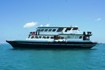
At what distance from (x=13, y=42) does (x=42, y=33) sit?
5.88 metres

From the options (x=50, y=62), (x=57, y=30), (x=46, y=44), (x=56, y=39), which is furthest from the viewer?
(x=57, y=30)

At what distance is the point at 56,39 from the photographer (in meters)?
56.4

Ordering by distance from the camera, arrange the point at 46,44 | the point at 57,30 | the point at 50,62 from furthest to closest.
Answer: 1. the point at 57,30
2. the point at 46,44
3. the point at 50,62

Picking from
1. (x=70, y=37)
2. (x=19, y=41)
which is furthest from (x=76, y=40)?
(x=19, y=41)

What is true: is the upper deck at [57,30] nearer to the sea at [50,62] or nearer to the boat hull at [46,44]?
the boat hull at [46,44]

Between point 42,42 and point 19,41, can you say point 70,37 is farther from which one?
point 19,41

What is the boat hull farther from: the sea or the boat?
the sea

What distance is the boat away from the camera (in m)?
54.8

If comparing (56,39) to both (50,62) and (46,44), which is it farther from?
(50,62)

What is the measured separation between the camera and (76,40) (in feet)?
184

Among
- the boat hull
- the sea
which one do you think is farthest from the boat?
the sea

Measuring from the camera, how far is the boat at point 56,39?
180ft

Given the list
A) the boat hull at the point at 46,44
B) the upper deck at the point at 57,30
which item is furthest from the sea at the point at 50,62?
the upper deck at the point at 57,30

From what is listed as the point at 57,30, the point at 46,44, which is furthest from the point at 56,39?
the point at 46,44
